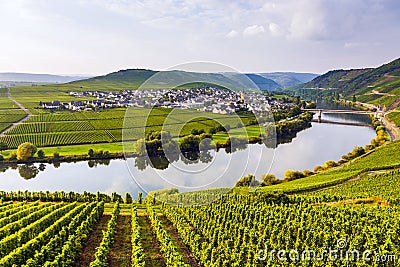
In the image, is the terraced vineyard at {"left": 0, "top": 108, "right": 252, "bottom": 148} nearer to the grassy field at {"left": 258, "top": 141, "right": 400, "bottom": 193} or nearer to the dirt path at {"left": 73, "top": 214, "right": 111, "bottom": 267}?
the grassy field at {"left": 258, "top": 141, "right": 400, "bottom": 193}

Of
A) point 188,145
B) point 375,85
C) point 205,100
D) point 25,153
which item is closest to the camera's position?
point 188,145

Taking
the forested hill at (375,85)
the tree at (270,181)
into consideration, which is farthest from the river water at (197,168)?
the forested hill at (375,85)

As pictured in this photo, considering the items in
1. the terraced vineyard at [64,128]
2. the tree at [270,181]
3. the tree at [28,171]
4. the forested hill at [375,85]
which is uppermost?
the forested hill at [375,85]

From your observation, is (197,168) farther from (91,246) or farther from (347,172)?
(347,172)

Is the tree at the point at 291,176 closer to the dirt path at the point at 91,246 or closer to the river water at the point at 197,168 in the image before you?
the river water at the point at 197,168

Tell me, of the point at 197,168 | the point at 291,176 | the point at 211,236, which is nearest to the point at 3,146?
the point at 291,176
